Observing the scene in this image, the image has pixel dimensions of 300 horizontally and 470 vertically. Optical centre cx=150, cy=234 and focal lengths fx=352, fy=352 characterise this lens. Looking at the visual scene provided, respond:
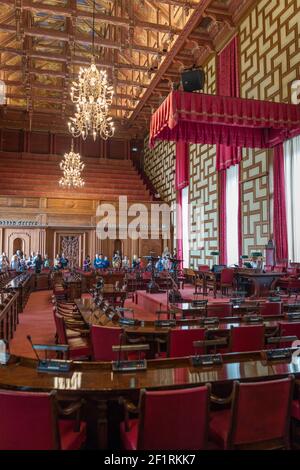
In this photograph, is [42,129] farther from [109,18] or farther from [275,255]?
[275,255]

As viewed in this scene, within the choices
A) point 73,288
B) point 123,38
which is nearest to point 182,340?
point 73,288

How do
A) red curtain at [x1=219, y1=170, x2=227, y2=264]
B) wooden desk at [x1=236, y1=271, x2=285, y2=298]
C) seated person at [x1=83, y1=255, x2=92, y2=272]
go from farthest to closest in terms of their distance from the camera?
seated person at [x1=83, y1=255, x2=92, y2=272] → red curtain at [x1=219, y1=170, x2=227, y2=264] → wooden desk at [x1=236, y1=271, x2=285, y2=298]

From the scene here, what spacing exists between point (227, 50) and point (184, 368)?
410 inches

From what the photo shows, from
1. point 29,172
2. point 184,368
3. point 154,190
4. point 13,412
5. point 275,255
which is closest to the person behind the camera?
point 13,412

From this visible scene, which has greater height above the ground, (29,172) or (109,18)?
(109,18)

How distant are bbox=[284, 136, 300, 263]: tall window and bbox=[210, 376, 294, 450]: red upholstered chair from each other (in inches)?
245

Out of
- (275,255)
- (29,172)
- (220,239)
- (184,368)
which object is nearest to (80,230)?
(29,172)

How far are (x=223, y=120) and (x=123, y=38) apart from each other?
8491 millimetres

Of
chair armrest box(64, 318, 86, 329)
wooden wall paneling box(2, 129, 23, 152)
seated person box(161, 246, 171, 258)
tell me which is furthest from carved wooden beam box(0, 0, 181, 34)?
wooden wall paneling box(2, 129, 23, 152)

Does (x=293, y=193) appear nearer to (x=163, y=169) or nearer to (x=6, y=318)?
(x=6, y=318)

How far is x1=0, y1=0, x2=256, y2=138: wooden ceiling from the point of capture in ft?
31.8

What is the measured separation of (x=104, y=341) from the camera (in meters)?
3.04

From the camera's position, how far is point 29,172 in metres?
16.4

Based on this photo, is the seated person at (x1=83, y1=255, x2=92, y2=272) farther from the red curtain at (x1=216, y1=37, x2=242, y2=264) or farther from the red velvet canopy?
the red velvet canopy
